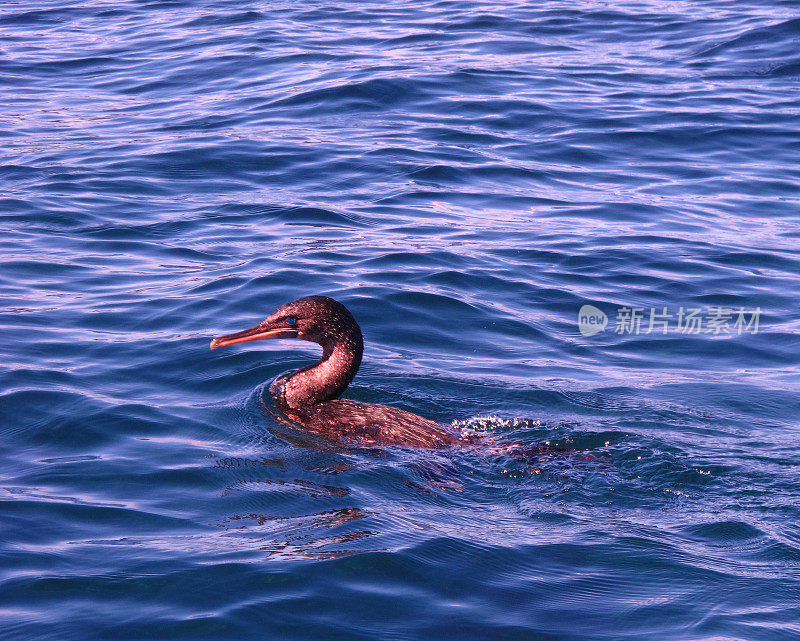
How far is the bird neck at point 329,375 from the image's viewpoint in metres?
8.25

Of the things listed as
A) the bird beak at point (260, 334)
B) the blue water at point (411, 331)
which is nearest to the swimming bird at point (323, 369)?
the bird beak at point (260, 334)

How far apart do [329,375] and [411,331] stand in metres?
1.95

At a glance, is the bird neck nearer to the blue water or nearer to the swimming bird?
the swimming bird

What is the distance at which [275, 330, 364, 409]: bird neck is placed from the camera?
825cm

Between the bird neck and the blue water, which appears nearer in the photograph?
the blue water

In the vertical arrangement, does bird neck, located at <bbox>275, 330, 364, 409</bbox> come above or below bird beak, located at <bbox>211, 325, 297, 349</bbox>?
below

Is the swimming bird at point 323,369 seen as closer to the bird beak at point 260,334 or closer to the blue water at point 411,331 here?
the bird beak at point 260,334

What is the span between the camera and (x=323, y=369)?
8.35 meters

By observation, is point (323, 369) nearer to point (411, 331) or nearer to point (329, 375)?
point (329, 375)

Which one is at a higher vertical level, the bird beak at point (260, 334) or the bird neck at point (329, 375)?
the bird beak at point (260, 334)

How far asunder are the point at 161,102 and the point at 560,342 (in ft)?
31.9

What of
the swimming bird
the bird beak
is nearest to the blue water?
the swimming bird

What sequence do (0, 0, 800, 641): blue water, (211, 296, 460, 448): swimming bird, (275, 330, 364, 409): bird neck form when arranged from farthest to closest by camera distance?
(275, 330, 364, 409): bird neck < (211, 296, 460, 448): swimming bird < (0, 0, 800, 641): blue water

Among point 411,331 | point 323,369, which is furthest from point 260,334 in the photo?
point 411,331
